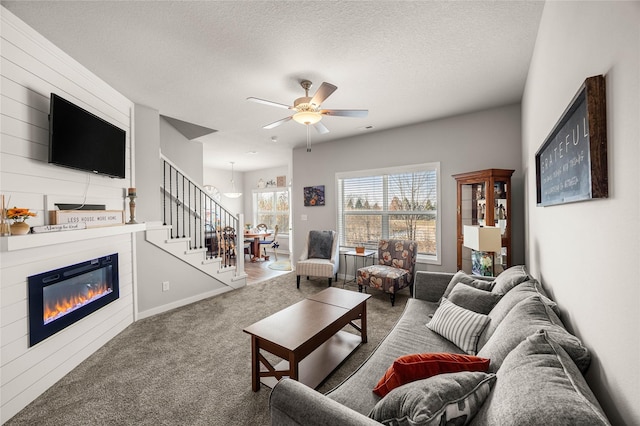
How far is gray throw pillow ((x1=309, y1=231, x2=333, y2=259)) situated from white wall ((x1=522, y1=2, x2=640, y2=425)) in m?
3.63

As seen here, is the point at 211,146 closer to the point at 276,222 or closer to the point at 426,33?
the point at 276,222

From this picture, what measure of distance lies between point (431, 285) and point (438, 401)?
1.94 meters

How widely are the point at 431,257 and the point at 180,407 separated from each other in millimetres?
3719

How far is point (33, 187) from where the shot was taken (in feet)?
6.77

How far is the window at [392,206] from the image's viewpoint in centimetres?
425

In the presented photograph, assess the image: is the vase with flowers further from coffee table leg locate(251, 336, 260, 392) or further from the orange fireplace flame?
coffee table leg locate(251, 336, 260, 392)

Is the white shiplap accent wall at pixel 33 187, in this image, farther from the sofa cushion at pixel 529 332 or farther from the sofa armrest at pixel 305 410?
the sofa cushion at pixel 529 332

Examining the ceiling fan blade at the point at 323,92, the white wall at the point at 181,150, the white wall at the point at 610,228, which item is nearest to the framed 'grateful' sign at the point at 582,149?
the white wall at the point at 610,228

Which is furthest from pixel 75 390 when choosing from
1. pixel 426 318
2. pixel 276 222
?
pixel 276 222

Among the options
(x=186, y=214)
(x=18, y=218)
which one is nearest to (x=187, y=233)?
(x=186, y=214)

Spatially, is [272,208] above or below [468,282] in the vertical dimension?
above

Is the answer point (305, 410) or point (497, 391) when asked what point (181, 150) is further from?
point (497, 391)

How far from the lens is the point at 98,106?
2764mm

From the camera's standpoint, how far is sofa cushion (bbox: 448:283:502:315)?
195 cm
